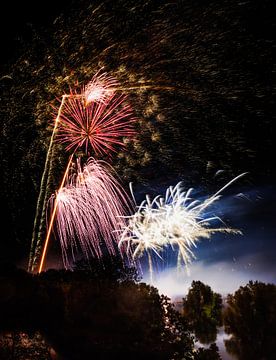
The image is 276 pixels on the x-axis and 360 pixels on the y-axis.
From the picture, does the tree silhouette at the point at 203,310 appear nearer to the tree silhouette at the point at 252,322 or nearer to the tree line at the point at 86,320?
the tree silhouette at the point at 252,322

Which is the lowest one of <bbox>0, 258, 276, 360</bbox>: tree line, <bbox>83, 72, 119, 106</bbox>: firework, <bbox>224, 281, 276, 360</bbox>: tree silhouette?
<bbox>0, 258, 276, 360</bbox>: tree line

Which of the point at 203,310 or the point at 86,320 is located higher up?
the point at 203,310

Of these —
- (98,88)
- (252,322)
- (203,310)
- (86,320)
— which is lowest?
(86,320)

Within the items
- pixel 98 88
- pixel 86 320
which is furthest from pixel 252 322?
pixel 98 88

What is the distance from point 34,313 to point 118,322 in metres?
2.54

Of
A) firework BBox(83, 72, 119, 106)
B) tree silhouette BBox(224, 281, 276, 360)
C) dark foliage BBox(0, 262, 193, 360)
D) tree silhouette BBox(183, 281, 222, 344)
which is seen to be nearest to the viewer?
dark foliage BBox(0, 262, 193, 360)

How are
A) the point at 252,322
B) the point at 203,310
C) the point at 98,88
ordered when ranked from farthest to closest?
the point at 203,310
the point at 252,322
the point at 98,88

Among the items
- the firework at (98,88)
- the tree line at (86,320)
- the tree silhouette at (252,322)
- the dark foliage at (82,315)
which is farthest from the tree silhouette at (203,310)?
the firework at (98,88)

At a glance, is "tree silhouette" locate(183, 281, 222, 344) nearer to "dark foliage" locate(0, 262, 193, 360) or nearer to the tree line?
the tree line

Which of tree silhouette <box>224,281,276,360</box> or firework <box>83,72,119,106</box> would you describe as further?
tree silhouette <box>224,281,276,360</box>

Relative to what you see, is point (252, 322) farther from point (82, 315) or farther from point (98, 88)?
point (98, 88)

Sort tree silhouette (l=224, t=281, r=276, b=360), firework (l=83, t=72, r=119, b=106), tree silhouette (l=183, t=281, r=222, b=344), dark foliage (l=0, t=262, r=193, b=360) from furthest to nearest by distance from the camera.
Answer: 1. tree silhouette (l=183, t=281, r=222, b=344)
2. tree silhouette (l=224, t=281, r=276, b=360)
3. firework (l=83, t=72, r=119, b=106)
4. dark foliage (l=0, t=262, r=193, b=360)

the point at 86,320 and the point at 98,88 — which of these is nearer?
the point at 86,320

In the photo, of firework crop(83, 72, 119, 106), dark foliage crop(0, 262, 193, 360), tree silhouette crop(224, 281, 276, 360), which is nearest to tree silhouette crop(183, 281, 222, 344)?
tree silhouette crop(224, 281, 276, 360)
